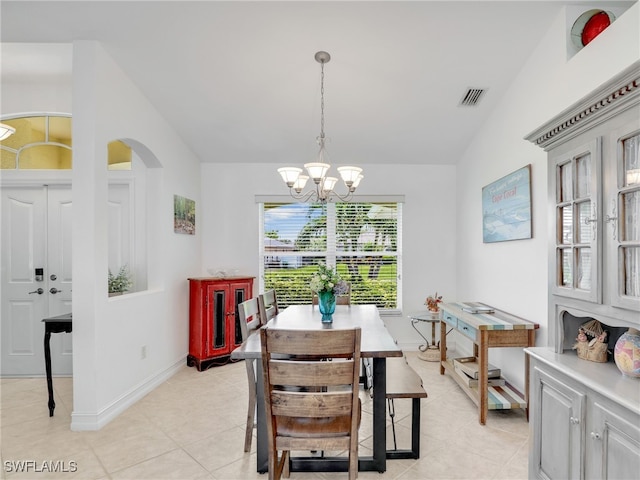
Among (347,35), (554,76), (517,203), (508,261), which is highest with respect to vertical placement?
(347,35)

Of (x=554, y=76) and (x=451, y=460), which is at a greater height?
(x=554, y=76)

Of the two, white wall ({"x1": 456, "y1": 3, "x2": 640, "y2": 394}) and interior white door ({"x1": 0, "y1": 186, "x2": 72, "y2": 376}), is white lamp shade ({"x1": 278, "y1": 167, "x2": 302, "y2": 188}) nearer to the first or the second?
white wall ({"x1": 456, "y1": 3, "x2": 640, "y2": 394})

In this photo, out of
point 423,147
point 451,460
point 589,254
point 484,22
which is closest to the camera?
point 589,254

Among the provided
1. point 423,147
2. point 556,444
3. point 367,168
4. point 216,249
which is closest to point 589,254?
point 556,444

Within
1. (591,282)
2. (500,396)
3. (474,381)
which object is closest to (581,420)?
(591,282)

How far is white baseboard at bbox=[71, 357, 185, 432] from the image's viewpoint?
8.95 feet

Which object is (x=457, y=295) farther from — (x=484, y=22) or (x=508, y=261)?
(x=484, y=22)

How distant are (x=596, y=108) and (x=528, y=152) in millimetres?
1674

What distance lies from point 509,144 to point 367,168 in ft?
6.24

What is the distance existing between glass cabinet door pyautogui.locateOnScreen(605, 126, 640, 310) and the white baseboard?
3.40 metres

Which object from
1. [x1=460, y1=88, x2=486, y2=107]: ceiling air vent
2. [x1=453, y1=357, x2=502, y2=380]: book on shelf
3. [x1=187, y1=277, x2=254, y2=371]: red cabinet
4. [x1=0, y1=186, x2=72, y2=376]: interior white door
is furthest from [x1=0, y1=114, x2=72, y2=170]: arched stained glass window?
[x1=453, y1=357, x2=502, y2=380]: book on shelf

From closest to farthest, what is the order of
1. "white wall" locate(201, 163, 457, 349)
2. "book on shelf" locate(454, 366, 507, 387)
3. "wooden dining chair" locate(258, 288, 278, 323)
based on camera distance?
1. "wooden dining chair" locate(258, 288, 278, 323)
2. "book on shelf" locate(454, 366, 507, 387)
3. "white wall" locate(201, 163, 457, 349)

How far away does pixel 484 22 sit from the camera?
2768 millimetres

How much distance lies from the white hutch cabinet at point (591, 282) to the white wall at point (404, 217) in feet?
9.67
